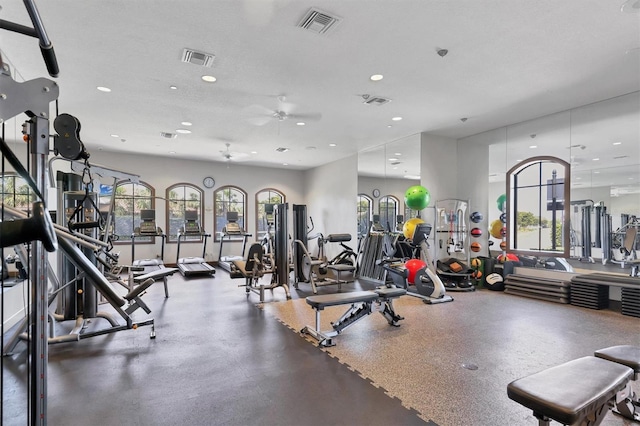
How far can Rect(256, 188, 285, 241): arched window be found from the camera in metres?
11.1

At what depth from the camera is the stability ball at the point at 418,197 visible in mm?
6555

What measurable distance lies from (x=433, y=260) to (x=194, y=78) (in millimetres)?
5649

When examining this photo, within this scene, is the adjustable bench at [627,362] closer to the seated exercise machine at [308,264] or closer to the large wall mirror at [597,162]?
the large wall mirror at [597,162]

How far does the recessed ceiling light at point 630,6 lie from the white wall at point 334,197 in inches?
252

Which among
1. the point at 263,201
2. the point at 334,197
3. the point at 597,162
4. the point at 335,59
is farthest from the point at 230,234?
the point at 597,162

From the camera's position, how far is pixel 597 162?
5645mm

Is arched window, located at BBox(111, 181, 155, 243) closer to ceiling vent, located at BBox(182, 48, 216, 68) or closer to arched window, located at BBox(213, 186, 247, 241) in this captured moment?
arched window, located at BBox(213, 186, 247, 241)

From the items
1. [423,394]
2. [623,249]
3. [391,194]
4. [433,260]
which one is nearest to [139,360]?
[423,394]

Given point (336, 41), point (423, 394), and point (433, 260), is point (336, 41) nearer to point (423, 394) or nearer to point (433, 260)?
point (423, 394)

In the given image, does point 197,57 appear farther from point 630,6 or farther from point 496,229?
point 496,229

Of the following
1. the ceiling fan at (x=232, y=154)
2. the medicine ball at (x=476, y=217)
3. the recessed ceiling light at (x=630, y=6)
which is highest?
the recessed ceiling light at (x=630, y=6)

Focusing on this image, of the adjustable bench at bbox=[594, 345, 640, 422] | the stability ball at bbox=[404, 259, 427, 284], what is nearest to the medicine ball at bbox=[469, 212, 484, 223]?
the stability ball at bbox=[404, 259, 427, 284]

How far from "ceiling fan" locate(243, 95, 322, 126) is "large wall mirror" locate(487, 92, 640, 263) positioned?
4.10 metres

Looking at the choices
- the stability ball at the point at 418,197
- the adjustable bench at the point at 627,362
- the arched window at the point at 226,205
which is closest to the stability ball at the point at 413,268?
the stability ball at the point at 418,197
